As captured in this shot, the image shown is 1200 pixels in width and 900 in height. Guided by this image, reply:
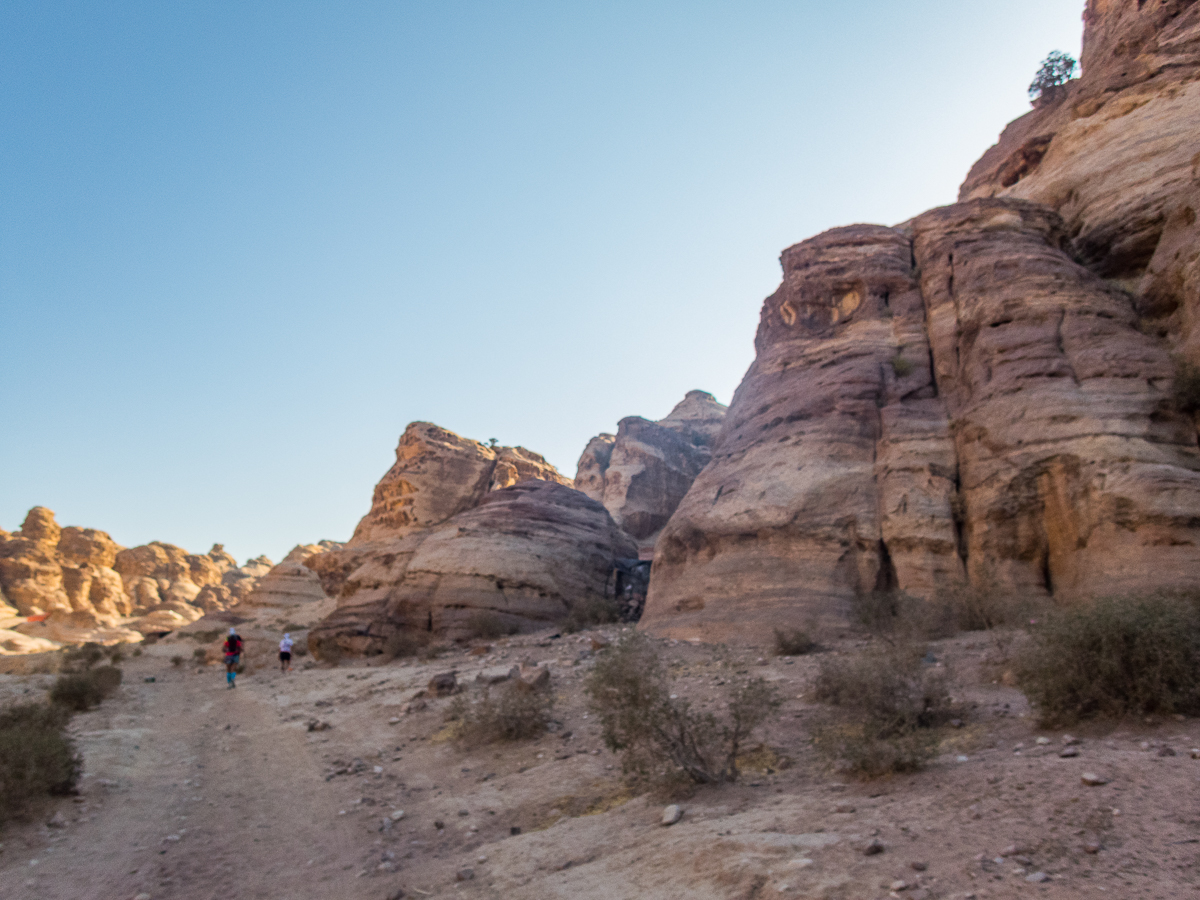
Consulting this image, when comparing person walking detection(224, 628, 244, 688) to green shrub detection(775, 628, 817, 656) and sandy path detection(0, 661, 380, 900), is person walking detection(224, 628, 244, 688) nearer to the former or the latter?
sandy path detection(0, 661, 380, 900)

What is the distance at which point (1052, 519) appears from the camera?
13.1 meters

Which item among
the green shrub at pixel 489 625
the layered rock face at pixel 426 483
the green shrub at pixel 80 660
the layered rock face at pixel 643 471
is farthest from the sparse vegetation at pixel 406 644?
the layered rock face at pixel 643 471

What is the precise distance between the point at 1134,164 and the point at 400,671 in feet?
73.8

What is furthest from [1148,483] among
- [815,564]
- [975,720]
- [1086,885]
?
[1086,885]

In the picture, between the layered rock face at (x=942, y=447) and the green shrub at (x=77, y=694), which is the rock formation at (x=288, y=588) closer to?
the green shrub at (x=77, y=694)

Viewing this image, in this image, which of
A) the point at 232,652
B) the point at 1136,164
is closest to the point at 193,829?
the point at 232,652

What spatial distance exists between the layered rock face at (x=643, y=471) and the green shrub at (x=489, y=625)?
1698 cm

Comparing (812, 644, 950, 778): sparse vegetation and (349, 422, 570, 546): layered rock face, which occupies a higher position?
(349, 422, 570, 546): layered rock face

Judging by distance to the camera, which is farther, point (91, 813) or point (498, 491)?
point (498, 491)

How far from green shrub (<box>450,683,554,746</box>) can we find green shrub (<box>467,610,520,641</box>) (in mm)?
11727

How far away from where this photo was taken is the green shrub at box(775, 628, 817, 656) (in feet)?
39.8

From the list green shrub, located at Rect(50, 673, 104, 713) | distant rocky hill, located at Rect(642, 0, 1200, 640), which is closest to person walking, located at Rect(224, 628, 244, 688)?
green shrub, located at Rect(50, 673, 104, 713)

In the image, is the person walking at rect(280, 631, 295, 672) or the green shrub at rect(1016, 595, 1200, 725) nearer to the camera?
the green shrub at rect(1016, 595, 1200, 725)

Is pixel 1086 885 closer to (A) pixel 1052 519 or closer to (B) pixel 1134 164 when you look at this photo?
(A) pixel 1052 519
